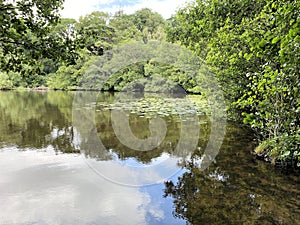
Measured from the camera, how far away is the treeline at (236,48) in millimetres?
2590

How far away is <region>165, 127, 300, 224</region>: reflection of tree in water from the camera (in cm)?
468

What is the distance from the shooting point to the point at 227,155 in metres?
8.09

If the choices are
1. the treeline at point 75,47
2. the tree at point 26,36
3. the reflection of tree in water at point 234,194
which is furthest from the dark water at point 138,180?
the tree at point 26,36

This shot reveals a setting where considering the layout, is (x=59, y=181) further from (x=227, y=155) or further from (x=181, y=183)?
(x=227, y=155)

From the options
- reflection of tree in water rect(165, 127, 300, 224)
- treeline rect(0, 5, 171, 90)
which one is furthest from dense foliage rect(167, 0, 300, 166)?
treeline rect(0, 5, 171, 90)

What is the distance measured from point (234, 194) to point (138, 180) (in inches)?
93.6

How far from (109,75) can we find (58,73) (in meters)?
13.1

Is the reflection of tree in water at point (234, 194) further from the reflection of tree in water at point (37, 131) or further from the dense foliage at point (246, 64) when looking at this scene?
the reflection of tree in water at point (37, 131)

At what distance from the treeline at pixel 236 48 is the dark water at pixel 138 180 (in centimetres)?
98

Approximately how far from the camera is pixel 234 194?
5.52 metres

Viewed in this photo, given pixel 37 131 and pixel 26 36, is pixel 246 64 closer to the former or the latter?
pixel 26 36

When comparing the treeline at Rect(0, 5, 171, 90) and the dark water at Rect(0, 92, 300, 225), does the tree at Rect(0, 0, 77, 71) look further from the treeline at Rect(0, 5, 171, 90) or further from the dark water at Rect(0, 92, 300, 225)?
the dark water at Rect(0, 92, 300, 225)

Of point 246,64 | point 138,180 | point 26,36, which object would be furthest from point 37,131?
point 246,64

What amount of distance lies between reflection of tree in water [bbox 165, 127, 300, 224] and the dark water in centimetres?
2
